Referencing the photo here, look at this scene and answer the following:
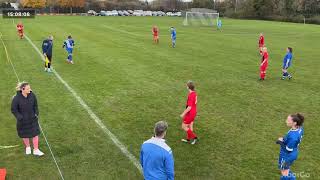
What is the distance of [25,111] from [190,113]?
3.96m

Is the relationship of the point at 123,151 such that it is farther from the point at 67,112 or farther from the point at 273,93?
the point at 273,93

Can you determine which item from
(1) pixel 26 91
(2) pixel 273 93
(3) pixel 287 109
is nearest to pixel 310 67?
(2) pixel 273 93

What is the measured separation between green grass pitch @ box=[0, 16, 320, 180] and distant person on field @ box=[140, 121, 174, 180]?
8.50 ft

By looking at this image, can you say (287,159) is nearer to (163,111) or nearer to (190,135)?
(190,135)

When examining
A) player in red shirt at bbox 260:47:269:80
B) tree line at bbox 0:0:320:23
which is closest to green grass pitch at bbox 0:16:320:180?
player in red shirt at bbox 260:47:269:80

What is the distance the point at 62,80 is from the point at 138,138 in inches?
328

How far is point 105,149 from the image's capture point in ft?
31.9

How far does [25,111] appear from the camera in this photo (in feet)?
28.8

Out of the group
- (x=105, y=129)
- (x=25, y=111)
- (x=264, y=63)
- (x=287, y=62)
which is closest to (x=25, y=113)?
(x=25, y=111)

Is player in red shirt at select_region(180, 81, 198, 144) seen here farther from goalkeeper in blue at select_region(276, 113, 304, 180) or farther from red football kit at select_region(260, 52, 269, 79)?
red football kit at select_region(260, 52, 269, 79)

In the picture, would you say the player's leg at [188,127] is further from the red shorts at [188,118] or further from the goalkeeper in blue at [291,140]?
the goalkeeper in blue at [291,140]

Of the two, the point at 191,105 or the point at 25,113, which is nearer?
the point at 25,113

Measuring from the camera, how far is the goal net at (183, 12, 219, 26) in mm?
63406

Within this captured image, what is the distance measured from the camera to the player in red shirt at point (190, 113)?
9.60 meters
